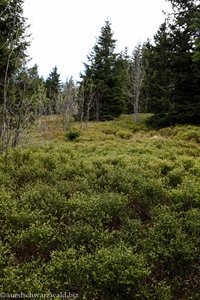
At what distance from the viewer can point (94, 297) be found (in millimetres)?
3738

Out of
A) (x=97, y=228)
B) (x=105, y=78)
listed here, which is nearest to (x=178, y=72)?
(x=105, y=78)

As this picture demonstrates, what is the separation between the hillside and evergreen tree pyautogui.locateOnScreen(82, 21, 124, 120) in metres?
23.7

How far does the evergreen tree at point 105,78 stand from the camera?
3134 cm

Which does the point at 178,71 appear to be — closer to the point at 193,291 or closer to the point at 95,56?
the point at 95,56

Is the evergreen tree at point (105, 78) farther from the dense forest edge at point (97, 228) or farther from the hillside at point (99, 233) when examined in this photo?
the hillside at point (99, 233)

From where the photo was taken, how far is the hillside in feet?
12.6

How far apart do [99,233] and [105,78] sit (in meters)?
28.7

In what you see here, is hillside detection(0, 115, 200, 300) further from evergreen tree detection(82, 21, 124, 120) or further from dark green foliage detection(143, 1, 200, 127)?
evergreen tree detection(82, 21, 124, 120)

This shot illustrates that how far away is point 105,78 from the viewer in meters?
32.0

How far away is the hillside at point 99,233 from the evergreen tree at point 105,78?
23651 mm

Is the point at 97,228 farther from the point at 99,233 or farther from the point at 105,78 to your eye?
the point at 105,78

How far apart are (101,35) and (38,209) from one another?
31075 millimetres

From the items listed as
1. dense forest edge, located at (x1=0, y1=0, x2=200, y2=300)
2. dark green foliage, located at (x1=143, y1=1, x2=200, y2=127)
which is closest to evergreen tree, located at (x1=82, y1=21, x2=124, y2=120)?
dark green foliage, located at (x1=143, y1=1, x2=200, y2=127)

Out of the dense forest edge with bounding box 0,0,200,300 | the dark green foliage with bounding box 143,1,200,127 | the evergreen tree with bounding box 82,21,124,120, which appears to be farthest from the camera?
the evergreen tree with bounding box 82,21,124,120
